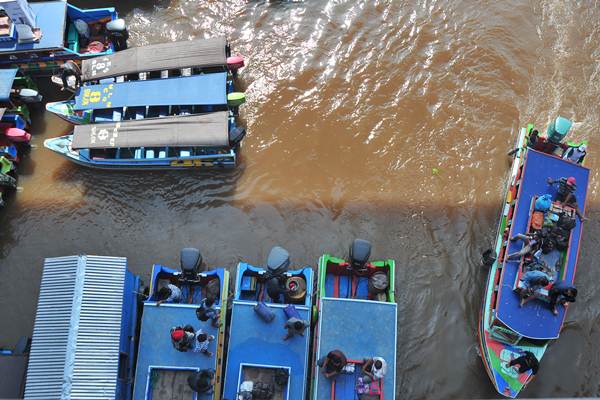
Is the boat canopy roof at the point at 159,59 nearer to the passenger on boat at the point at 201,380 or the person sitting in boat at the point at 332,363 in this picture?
the passenger on boat at the point at 201,380

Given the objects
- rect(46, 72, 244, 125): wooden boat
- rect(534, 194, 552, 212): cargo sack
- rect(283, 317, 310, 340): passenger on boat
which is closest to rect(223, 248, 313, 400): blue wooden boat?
rect(283, 317, 310, 340): passenger on boat

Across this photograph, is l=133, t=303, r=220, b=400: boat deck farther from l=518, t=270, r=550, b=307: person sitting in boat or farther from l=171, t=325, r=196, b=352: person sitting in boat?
l=518, t=270, r=550, b=307: person sitting in boat

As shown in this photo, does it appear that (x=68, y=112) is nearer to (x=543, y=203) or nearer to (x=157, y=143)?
(x=157, y=143)

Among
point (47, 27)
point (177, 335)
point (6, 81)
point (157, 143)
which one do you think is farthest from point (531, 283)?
point (47, 27)

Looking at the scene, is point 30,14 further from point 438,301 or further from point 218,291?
point 438,301

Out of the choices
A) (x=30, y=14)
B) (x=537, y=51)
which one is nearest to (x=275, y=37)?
(x=30, y=14)

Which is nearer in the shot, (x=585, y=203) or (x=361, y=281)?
(x=361, y=281)
